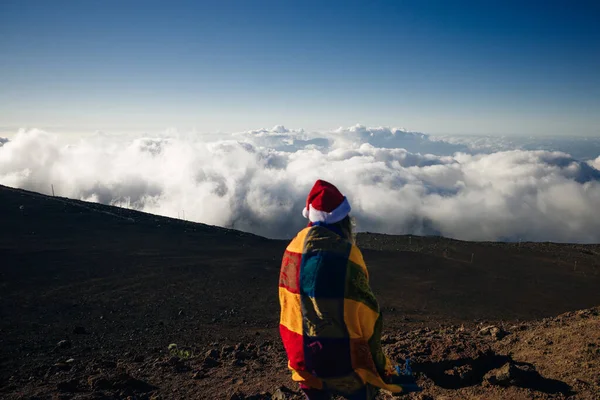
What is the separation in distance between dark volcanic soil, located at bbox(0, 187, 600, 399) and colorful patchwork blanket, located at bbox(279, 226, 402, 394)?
83.4 inches

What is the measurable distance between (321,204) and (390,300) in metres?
12.3

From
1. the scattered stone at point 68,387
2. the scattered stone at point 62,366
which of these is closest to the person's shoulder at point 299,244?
the scattered stone at point 68,387

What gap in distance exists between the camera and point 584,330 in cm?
471

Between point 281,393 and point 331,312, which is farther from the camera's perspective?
point 281,393

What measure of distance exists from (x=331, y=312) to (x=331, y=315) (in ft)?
0.06

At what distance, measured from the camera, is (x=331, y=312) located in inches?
79.8

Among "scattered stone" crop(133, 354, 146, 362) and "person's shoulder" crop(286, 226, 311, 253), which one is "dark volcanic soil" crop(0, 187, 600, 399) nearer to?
"scattered stone" crop(133, 354, 146, 362)

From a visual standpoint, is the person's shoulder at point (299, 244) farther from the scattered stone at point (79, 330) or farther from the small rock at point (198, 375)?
the scattered stone at point (79, 330)

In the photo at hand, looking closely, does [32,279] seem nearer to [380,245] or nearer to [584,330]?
[584,330]

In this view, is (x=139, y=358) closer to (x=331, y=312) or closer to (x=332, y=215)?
(x=331, y=312)

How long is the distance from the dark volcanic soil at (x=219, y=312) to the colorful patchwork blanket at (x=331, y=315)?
2.12m

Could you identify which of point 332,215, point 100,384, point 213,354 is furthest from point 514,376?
point 100,384

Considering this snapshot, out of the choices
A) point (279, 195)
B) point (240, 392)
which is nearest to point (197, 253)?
point (240, 392)

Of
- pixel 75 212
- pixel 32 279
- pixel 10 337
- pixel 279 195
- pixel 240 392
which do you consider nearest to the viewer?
pixel 240 392
